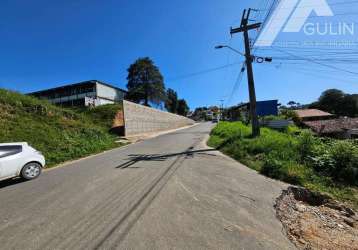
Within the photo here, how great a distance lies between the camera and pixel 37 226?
12.8ft

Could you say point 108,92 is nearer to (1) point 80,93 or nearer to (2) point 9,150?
(1) point 80,93

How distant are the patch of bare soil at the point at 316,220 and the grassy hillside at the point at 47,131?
10676mm

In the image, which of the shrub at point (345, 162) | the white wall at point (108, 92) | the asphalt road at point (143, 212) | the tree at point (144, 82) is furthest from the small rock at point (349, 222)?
the tree at point (144, 82)

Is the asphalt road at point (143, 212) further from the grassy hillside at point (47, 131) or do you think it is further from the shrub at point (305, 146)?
the grassy hillside at point (47, 131)

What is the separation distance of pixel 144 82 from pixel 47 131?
38142 millimetres

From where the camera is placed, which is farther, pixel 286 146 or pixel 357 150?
pixel 286 146

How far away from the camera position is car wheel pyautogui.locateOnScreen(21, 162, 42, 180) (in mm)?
7551

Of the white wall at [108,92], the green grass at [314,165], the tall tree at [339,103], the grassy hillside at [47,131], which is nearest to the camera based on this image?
the green grass at [314,165]

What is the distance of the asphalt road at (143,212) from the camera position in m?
3.31

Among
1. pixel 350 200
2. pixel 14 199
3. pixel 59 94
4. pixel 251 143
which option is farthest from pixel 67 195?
pixel 59 94

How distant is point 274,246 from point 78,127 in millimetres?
18048

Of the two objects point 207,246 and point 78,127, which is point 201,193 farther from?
point 78,127

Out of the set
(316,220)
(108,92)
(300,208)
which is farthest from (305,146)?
(108,92)

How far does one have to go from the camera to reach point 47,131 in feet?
47.7
